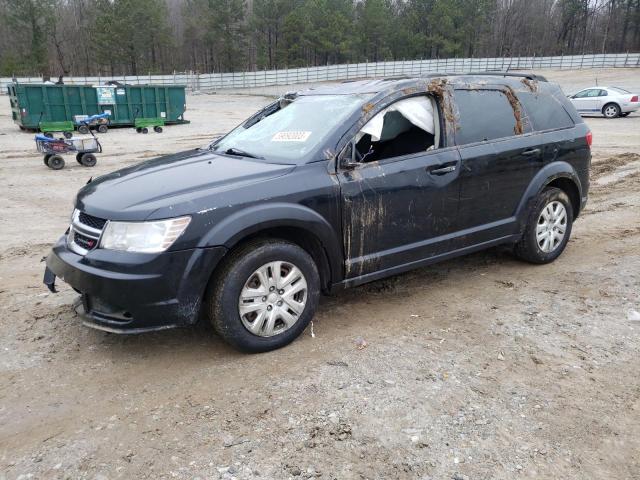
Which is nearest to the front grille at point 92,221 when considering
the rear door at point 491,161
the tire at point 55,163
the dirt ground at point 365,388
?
the dirt ground at point 365,388

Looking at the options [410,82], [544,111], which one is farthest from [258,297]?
[544,111]

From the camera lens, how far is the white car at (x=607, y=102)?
2244cm

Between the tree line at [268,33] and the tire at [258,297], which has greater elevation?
the tree line at [268,33]

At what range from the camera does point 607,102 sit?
22703 millimetres

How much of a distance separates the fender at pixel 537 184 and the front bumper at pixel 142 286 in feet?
9.40

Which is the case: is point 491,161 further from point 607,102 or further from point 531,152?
point 607,102

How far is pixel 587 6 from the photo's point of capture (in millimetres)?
80875

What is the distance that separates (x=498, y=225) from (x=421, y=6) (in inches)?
3074

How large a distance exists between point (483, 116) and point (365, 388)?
2.64m

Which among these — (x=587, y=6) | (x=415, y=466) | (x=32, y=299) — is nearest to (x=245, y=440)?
(x=415, y=466)

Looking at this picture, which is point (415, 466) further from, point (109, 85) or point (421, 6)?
point (421, 6)

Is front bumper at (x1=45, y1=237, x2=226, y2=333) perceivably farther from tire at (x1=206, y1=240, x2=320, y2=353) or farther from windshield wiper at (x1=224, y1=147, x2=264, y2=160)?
windshield wiper at (x1=224, y1=147, x2=264, y2=160)

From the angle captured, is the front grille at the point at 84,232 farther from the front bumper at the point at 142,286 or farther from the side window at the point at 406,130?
the side window at the point at 406,130

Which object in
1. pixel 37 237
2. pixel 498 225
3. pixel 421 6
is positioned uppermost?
pixel 421 6
